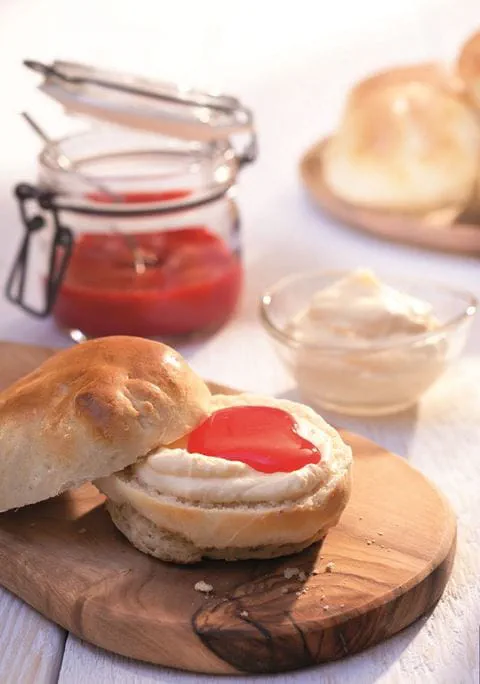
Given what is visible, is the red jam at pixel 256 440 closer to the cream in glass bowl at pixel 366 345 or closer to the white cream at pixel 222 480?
the white cream at pixel 222 480

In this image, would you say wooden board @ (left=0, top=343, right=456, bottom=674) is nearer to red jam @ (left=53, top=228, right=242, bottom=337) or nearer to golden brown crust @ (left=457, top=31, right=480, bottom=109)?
red jam @ (left=53, top=228, right=242, bottom=337)

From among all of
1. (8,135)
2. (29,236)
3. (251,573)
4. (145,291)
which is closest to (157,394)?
(251,573)

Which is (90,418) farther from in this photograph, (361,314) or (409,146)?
(409,146)

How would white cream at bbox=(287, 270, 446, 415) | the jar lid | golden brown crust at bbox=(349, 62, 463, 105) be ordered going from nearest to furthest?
white cream at bbox=(287, 270, 446, 415) → the jar lid → golden brown crust at bbox=(349, 62, 463, 105)

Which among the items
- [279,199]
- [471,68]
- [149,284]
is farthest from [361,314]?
[279,199]

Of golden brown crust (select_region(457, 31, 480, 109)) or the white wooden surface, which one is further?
golden brown crust (select_region(457, 31, 480, 109))

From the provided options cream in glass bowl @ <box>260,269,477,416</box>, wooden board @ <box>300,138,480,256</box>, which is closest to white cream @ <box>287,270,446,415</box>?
cream in glass bowl @ <box>260,269,477,416</box>
